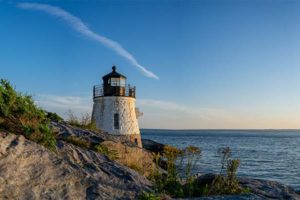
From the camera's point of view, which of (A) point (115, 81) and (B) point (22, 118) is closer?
(B) point (22, 118)

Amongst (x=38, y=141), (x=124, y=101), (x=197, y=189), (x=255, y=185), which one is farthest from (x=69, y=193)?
(x=124, y=101)

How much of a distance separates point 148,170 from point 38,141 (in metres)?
4.34

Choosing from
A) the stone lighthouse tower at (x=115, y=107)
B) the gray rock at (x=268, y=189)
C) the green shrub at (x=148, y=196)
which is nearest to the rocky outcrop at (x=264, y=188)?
the gray rock at (x=268, y=189)

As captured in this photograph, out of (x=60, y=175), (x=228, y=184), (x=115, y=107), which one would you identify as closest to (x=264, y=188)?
(x=228, y=184)

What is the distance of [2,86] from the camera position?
10.7 m

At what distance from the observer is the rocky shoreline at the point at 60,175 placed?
741 cm

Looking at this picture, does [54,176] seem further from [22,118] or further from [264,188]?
[264,188]

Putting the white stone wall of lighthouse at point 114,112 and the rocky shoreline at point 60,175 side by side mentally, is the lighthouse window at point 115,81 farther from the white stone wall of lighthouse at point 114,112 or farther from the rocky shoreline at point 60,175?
the rocky shoreline at point 60,175

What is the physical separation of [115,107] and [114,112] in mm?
478

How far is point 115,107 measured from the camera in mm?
33625

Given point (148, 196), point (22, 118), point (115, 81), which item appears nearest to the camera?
point (148, 196)

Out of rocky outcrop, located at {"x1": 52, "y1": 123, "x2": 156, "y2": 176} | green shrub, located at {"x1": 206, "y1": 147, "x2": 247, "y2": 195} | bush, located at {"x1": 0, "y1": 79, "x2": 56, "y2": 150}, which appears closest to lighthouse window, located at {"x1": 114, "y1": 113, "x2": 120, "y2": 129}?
rocky outcrop, located at {"x1": 52, "y1": 123, "x2": 156, "y2": 176}

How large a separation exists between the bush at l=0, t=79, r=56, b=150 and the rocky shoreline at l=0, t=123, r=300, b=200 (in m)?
0.52

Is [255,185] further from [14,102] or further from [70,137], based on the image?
[14,102]
